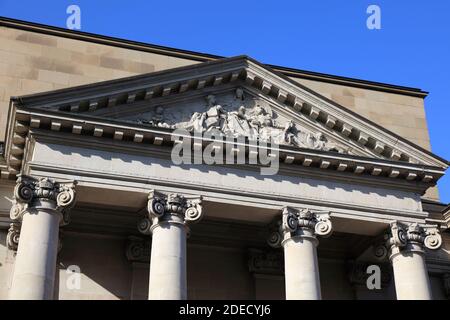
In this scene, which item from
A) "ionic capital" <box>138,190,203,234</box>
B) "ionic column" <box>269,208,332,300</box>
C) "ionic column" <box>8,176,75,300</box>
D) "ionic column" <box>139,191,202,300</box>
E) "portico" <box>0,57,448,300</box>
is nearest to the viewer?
"ionic column" <box>8,176,75,300</box>

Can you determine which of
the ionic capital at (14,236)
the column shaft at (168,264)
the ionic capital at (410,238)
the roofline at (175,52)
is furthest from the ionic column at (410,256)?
the ionic capital at (14,236)

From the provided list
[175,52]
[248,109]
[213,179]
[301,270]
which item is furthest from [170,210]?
[175,52]

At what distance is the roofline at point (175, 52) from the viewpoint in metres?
34.2

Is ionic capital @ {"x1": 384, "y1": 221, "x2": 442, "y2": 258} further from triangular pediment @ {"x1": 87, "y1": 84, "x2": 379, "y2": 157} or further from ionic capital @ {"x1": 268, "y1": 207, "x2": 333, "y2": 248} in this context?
triangular pediment @ {"x1": 87, "y1": 84, "x2": 379, "y2": 157}

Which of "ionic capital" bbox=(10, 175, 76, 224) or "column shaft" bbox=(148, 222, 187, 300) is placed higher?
"ionic capital" bbox=(10, 175, 76, 224)

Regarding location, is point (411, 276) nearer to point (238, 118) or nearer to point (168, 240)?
point (238, 118)

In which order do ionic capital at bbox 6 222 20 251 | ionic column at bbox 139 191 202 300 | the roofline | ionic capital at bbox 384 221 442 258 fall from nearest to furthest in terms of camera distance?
ionic column at bbox 139 191 202 300
ionic capital at bbox 6 222 20 251
ionic capital at bbox 384 221 442 258
the roofline

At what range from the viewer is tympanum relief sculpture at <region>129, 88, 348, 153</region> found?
2647cm

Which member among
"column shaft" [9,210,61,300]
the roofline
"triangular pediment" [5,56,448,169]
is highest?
the roofline

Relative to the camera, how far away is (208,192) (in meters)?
25.7

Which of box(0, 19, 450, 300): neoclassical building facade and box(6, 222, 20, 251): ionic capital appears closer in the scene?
box(0, 19, 450, 300): neoclassical building facade

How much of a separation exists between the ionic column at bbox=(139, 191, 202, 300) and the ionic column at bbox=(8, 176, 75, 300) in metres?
2.87

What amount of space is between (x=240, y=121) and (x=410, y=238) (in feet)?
25.1

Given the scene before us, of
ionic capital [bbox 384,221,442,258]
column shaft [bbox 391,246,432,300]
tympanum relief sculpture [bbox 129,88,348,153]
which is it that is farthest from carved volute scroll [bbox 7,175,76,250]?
column shaft [bbox 391,246,432,300]
